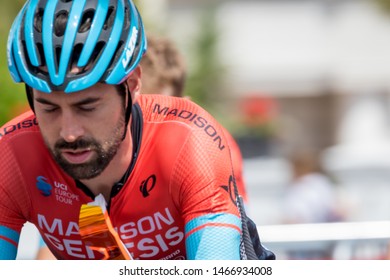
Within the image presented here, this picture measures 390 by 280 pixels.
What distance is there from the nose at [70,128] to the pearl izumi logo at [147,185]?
419 mm

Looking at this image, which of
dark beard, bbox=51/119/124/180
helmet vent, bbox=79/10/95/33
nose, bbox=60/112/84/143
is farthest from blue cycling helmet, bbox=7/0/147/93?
dark beard, bbox=51/119/124/180

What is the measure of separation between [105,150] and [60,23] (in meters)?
0.52

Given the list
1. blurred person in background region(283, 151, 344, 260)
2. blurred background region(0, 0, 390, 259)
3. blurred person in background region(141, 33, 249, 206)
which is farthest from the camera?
blurred background region(0, 0, 390, 259)

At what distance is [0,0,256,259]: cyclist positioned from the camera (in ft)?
11.7

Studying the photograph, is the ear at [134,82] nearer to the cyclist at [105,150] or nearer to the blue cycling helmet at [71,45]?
the cyclist at [105,150]

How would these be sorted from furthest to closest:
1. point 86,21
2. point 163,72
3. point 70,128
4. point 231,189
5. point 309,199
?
point 309,199, point 163,72, point 231,189, point 86,21, point 70,128

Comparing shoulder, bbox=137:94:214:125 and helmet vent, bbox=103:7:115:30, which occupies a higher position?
helmet vent, bbox=103:7:115:30

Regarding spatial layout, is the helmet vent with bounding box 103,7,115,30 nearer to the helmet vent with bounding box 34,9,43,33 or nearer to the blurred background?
the helmet vent with bounding box 34,9,43,33

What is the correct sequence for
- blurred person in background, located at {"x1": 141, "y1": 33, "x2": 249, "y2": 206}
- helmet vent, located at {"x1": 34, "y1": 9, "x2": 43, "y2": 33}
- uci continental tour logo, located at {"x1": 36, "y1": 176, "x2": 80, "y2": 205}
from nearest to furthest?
helmet vent, located at {"x1": 34, "y1": 9, "x2": 43, "y2": 33} → uci continental tour logo, located at {"x1": 36, "y1": 176, "x2": 80, "y2": 205} → blurred person in background, located at {"x1": 141, "y1": 33, "x2": 249, "y2": 206}

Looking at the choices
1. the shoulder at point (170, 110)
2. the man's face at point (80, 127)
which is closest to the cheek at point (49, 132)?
the man's face at point (80, 127)

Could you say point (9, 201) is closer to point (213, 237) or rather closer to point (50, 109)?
point (50, 109)

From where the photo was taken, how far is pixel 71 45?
140 inches

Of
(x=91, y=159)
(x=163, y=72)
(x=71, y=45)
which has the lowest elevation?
(x=91, y=159)

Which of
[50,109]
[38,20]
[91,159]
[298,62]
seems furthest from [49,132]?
[298,62]
